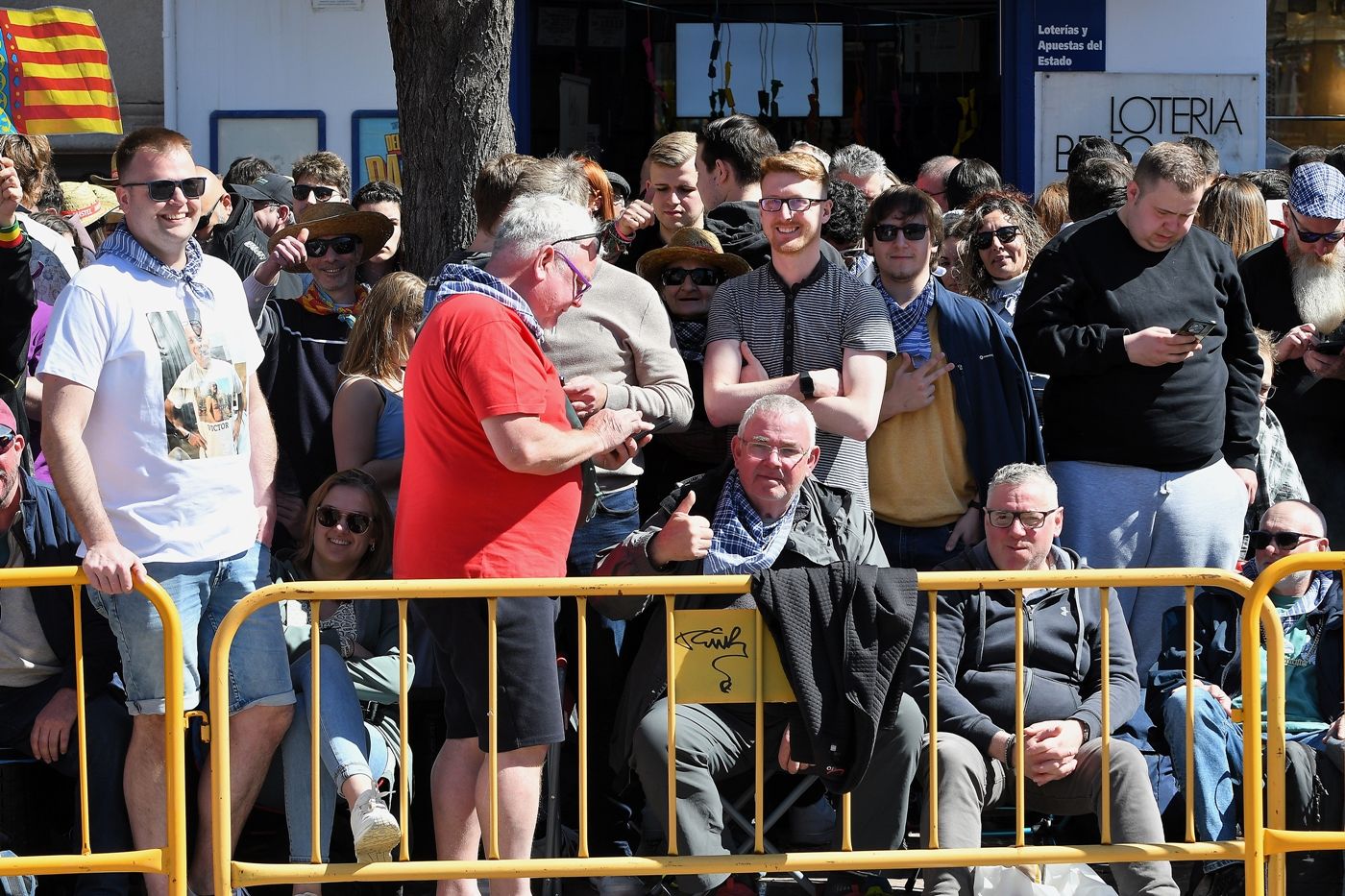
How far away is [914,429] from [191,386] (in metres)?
2.35

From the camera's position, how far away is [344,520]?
17.0 feet

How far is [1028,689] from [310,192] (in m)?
4.19

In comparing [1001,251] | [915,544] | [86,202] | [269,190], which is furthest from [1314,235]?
[86,202]

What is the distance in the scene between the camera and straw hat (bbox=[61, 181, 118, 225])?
26.2ft

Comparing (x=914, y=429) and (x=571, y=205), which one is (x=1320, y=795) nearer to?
(x=914, y=429)

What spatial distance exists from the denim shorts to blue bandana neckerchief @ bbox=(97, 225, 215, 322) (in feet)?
2.29

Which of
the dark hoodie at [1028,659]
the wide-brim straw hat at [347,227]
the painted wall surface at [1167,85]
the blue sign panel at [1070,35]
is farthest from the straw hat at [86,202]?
the blue sign panel at [1070,35]

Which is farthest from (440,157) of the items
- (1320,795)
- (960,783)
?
(1320,795)

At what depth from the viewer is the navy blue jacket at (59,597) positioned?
16.4 ft

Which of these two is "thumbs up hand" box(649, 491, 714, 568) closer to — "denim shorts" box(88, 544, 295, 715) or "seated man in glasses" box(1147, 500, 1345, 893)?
"denim shorts" box(88, 544, 295, 715)

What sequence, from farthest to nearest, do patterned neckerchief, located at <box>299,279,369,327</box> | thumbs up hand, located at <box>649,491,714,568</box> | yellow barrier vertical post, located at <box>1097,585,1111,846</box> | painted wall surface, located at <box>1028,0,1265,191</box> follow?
painted wall surface, located at <box>1028,0,1265,191</box> → patterned neckerchief, located at <box>299,279,369,327</box> → thumbs up hand, located at <box>649,491,714,568</box> → yellow barrier vertical post, located at <box>1097,585,1111,846</box>

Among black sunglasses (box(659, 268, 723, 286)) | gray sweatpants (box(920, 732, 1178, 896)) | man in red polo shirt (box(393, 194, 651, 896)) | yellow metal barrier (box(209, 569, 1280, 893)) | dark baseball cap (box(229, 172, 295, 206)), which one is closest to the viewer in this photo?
yellow metal barrier (box(209, 569, 1280, 893))

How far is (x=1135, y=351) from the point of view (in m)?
5.55

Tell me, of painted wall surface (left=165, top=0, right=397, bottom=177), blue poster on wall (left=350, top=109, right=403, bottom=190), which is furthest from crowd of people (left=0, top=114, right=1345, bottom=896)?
painted wall surface (left=165, top=0, right=397, bottom=177)
